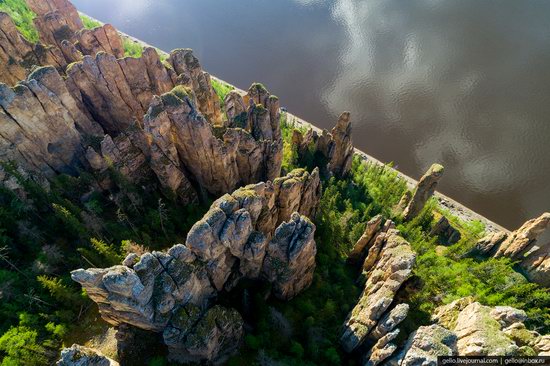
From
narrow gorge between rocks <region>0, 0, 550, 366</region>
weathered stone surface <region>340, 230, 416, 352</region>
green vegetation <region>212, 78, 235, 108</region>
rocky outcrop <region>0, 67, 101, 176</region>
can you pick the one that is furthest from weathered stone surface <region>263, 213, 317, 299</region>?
green vegetation <region>212, 78, 235, 108</region>

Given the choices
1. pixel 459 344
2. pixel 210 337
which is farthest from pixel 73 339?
pixel 459 344

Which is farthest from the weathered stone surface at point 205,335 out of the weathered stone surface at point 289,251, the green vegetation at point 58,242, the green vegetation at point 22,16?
the green vegetation at point 22,16

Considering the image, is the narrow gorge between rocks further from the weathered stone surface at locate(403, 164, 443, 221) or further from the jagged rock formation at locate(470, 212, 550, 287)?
the weathered stone surface at locate(403, 164, 443, 221)

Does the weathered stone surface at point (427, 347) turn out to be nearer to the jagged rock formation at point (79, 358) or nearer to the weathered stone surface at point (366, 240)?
the weathered stone surface at point (366, 240)

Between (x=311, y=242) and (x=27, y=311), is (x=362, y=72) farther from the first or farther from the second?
(x=27, y=311)

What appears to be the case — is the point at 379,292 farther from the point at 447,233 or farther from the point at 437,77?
the point at 437,77

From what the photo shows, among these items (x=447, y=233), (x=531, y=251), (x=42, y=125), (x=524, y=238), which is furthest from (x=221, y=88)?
(x=531, y=251)
